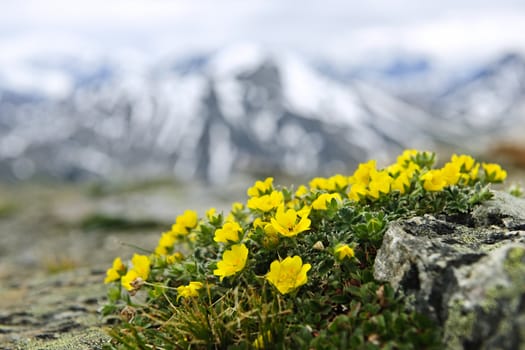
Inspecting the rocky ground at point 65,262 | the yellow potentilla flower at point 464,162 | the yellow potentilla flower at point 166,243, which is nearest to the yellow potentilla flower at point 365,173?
the yellow potentilla flower at point 464,162

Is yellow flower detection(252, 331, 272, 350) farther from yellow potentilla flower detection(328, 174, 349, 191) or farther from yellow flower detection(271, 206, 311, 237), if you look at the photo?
yellow potentilla flower detection(328, 174, 349, 191)

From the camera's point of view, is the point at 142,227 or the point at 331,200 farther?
the point at 142,227

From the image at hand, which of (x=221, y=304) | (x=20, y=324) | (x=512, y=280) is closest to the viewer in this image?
(x=512, y=280)

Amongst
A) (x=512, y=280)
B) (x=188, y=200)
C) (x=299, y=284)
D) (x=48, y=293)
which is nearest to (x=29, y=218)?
(x=188, y=200)

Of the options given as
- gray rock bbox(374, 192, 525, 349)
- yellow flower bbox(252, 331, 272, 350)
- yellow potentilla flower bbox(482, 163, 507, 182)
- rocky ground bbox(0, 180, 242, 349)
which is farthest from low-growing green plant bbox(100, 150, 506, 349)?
rocky ground bbox(0, 180, 242, 349)

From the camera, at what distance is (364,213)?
3838 mm

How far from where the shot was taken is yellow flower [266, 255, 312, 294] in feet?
11.5

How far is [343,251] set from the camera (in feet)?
11.6

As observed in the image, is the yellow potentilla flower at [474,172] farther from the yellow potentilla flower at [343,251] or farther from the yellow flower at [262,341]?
the yellow flower at [262,341]

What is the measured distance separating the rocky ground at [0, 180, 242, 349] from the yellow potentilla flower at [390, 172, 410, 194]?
2.54 metres

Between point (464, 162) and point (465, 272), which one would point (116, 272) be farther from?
point (464, 162)

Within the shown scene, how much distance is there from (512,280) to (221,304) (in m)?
1.92

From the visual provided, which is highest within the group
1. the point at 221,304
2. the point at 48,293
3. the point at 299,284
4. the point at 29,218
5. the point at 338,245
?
the point at 338,245

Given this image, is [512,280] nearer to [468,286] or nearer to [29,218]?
[468,286]
